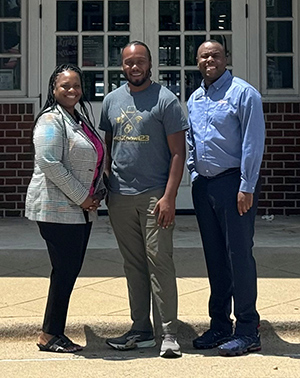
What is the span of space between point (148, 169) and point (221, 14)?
5641 millimetres

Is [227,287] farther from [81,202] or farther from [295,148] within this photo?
[295,148]

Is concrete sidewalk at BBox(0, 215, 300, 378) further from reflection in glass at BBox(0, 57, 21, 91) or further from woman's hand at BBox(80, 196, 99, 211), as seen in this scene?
reflection in glass at BBox(0, 57, 21, 91)

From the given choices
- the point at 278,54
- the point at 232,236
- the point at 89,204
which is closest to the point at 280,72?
the point at 278,54

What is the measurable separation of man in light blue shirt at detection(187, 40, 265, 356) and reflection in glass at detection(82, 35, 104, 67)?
16.6 ft

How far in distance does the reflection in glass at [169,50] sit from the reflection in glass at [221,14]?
53 cm

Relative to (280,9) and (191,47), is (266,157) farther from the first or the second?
(280,9)

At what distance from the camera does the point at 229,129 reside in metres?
5.46

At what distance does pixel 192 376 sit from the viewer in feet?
16.8

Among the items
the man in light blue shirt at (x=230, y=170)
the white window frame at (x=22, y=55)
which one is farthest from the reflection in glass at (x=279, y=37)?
the man in light blue shirt at (x=230, y=170)

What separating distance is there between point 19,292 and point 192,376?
223 centimetres

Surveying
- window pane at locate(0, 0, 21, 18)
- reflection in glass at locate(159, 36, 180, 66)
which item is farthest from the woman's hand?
window pane at locate(0, 0, 21, 18)

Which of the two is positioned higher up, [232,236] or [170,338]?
[232,236]

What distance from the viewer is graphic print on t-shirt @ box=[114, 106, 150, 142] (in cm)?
548

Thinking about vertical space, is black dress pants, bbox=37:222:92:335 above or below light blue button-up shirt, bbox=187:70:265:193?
below
